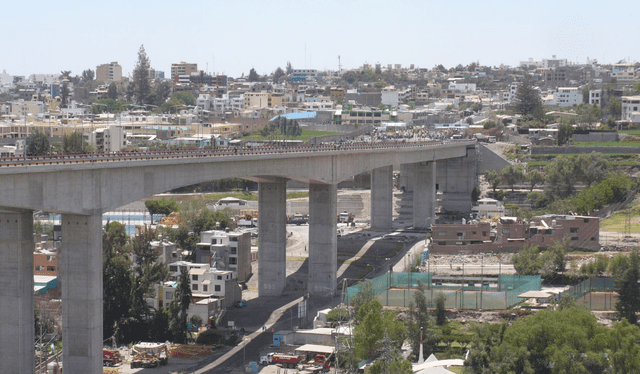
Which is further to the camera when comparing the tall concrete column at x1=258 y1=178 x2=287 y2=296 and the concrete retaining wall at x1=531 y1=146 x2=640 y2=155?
the concrete retaining wall at x1=531 y1=146 x2=640 y2=155

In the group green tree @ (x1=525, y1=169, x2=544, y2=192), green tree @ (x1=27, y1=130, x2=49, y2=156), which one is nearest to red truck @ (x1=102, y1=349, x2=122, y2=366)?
green tree @ (x1=27, y1=130, x2=49, y2=156)

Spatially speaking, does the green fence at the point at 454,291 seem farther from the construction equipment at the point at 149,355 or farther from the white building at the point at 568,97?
the white building at the point at 568,97

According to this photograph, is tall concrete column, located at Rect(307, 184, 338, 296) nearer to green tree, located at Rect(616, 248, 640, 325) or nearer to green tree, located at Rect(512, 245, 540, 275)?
green tree, located at Rect(512, 245, 540, 275)

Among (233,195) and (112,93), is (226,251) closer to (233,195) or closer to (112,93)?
(233,195)

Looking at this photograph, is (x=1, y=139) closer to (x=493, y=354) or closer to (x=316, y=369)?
(x=316, y=369)

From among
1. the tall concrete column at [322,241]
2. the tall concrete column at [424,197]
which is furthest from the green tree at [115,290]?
the tall concrete column at [424,197]

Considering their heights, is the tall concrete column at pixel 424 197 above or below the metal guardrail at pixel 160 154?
below
